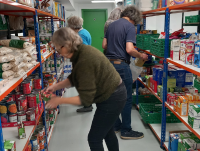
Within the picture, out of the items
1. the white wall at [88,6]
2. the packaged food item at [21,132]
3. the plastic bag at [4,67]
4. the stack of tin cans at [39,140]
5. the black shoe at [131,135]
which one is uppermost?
the white wall at [88,6]

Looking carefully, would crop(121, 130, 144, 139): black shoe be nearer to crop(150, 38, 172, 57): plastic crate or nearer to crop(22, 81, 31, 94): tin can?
crop(150, 38, 172, 57): plastic crate

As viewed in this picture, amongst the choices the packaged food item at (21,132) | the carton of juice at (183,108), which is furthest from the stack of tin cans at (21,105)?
the carton of juice at (183,108)

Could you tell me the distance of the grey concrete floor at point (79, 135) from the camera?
10.1ft

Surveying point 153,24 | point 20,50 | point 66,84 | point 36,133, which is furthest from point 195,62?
point 153,24

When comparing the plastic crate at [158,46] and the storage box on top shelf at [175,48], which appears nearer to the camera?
the storage box on top shelf at [175,48]

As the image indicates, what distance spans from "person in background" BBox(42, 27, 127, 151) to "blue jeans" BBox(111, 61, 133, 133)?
0.90m

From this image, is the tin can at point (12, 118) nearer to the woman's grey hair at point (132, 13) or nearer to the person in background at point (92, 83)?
the person in background at point (92, 83)

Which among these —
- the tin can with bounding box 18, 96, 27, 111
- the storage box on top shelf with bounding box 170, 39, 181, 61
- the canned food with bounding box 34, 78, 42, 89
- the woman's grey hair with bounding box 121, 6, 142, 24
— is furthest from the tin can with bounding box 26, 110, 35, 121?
the woman's grey hair with bounding box 121, 6, 142, 24

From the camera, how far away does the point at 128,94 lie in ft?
10.6

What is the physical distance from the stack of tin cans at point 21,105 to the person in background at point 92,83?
0.37 meters

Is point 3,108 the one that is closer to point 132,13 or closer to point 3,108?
point 3,108

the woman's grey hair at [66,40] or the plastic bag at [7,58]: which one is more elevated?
the woman's grey hair at [66,40]

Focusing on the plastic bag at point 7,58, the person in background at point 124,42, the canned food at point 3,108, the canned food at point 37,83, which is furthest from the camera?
the person in background at point 124,42

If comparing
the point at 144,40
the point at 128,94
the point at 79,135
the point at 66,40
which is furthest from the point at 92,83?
the point at 144,40
